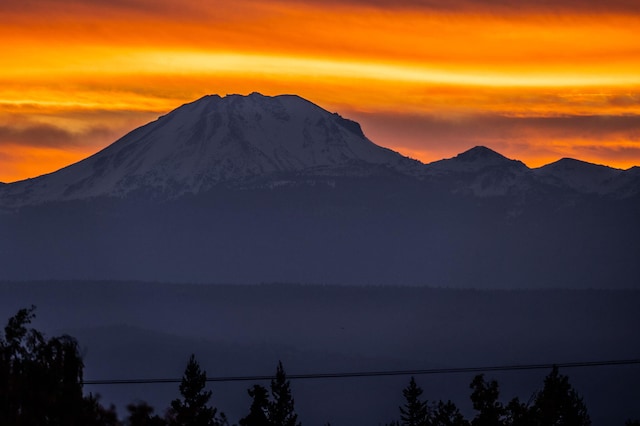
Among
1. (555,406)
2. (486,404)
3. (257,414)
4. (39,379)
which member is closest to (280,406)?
(257,414)

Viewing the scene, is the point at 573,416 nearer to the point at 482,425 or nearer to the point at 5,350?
the point at 482,425

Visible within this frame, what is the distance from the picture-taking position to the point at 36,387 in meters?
36.7

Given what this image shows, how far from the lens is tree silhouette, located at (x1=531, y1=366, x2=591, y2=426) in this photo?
56.4m

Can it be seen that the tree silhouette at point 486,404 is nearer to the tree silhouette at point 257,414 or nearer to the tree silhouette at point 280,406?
the tree silhouette at point 257,414

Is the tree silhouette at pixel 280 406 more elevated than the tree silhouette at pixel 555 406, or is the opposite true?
the tree silhouette at pixel 280 406

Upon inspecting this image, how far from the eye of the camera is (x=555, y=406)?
6166 cm

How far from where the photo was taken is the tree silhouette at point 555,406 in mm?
56406

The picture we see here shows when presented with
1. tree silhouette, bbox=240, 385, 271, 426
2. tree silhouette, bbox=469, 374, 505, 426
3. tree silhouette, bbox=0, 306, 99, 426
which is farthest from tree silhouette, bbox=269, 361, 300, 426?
tree silhouette, bbox=0, 306, 99, 426

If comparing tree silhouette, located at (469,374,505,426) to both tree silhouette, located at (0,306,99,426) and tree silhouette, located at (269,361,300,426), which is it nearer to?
tree silhouette, located at (269,361,300,426)

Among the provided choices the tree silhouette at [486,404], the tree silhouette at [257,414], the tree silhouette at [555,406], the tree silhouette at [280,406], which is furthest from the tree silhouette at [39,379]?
the tree silhouette at [280,406]

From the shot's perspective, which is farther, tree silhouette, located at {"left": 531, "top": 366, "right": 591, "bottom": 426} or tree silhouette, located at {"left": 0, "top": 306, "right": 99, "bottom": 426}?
tree silhouette, located at {"left": 531, "top": 366, "right": 591, "bottom": 426}

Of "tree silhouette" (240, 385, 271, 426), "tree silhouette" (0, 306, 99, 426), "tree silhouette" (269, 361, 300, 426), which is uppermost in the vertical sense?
"tree silhouette" (269, 361, 300, 426)

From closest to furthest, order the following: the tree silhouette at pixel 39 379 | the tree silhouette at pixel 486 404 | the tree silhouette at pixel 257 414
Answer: the tree silhouette at pixel 39 379 < the tree silhouette at pixel 486 404 < the tree silhouette at pixel 257 414

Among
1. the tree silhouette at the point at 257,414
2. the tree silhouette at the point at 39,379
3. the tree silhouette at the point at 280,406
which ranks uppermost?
the tree silhouette at the point at 280,406
